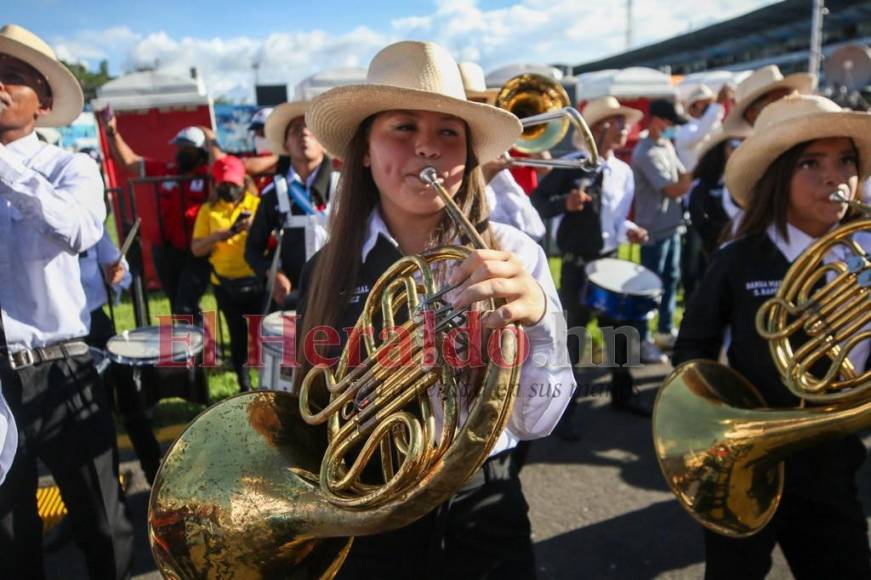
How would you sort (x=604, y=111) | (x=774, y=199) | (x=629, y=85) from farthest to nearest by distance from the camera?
(x=629, y=85), (x=604, y=111), (x=774, y=199)

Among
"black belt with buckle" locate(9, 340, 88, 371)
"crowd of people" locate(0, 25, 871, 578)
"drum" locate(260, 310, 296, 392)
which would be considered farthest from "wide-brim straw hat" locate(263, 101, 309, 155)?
"black belt with buckle" locate(9, 340, 88, 371)

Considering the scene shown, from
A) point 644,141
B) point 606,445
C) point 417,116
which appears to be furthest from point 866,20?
point 417,116

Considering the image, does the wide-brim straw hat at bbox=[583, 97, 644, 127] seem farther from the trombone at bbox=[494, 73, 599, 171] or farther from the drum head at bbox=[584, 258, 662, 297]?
the drum head at bbox=[584, 258, 662, 297]

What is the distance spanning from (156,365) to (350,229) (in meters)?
1.96

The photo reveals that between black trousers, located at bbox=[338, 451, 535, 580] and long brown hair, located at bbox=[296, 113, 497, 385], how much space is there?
0.52m

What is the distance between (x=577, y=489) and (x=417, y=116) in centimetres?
264

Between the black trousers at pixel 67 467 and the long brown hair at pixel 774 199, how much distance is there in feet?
8.31

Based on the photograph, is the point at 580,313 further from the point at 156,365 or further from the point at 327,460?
the point at 327,460

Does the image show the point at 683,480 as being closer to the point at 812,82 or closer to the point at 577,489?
the point at 577,489

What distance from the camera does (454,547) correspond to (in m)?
1.54

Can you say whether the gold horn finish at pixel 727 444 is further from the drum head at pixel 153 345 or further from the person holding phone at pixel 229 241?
the person holding phone at pixel 229 241

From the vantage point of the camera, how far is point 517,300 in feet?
3.70

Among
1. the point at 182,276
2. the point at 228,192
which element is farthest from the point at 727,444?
the point at 182,276

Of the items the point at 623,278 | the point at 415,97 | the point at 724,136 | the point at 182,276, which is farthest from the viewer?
the point at 182,276
